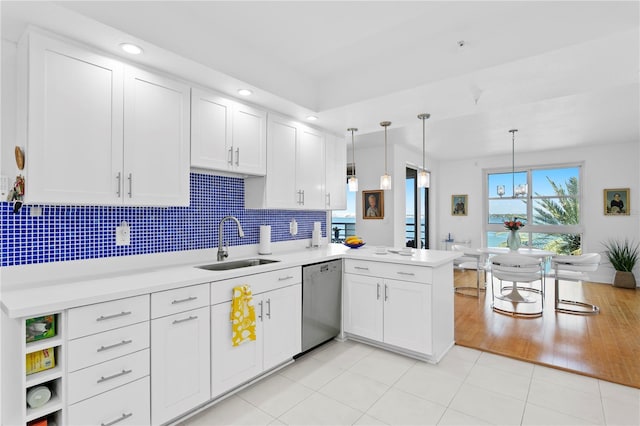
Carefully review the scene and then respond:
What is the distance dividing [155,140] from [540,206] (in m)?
7.34

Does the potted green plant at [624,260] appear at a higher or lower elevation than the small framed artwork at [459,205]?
lower

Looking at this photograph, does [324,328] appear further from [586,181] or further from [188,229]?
[586,181]

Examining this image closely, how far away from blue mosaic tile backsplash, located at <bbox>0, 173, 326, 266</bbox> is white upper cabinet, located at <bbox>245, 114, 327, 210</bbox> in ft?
0.89

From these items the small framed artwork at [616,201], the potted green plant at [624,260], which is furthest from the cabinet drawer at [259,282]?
the small framed artwork at [616,201]

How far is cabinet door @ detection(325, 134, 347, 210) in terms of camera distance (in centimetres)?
381

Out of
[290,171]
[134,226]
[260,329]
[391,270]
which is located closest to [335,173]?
[290,171]

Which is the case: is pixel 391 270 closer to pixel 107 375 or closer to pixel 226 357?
pixel 226 357

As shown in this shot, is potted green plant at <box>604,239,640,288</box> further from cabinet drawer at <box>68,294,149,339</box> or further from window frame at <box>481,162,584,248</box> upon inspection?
cabinet drawer at <box>68,294,149,339</box>

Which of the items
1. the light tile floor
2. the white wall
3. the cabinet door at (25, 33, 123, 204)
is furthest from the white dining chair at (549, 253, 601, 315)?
the cabinet door at (25, 33, 123, 204)

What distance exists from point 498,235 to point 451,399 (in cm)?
599

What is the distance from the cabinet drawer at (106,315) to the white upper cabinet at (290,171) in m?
1.48

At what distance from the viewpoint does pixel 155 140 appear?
2229 mm

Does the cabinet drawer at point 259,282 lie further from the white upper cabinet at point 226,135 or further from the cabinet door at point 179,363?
the white upper cabinet at point 226,135

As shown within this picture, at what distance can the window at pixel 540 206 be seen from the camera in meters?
6.45
